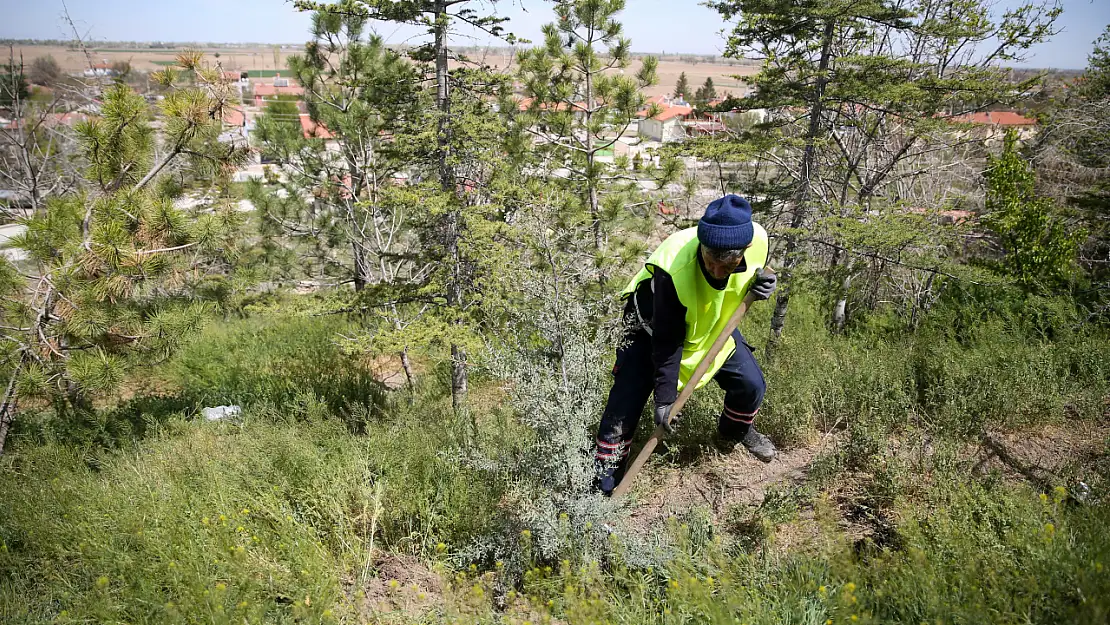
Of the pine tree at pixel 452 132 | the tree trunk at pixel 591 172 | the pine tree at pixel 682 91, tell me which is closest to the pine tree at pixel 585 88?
the tree trunk at pixel 591 172

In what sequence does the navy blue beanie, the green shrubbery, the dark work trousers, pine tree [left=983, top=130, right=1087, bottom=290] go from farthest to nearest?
pine tree [left=983, top=130, right=1087, bottom=290]
the green shrubbery
the dark work trousers
the navy blue beanie

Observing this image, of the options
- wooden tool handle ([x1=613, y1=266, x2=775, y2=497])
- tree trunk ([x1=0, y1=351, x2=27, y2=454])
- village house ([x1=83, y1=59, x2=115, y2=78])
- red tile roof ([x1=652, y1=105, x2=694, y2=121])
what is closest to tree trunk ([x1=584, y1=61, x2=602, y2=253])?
red tile roof ([x1=652, y1=105, x2=694, y2=121])

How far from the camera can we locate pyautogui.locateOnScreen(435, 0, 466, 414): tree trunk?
166 inches

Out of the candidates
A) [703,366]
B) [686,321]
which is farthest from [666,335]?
[703,366]

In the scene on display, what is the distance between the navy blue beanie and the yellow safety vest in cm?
21

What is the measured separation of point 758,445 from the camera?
3512 mm

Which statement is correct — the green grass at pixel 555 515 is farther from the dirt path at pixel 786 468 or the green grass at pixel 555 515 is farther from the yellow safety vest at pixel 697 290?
the yellow safety vest at pixel 697 290

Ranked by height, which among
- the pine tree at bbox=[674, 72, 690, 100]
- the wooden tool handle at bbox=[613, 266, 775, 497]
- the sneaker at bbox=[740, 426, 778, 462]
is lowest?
the sneaker at bbox=[740, 426, 778, 462]

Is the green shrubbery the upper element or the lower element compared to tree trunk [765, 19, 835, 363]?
lower

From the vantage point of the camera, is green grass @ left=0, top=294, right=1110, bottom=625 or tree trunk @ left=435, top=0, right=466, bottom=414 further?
tree trunk @ left=435, top=0, right=466, bottom=414

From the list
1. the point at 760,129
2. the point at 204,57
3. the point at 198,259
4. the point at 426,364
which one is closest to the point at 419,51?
the point at 204,57

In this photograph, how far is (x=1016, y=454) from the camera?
3346 mm

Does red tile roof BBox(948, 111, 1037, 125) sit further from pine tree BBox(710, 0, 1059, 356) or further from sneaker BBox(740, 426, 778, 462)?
sneaker BBox(740, 426, 778, 462)

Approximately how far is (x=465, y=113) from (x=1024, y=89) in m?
4.48
